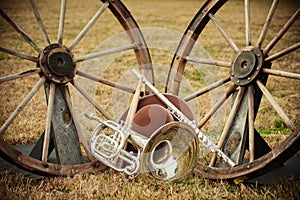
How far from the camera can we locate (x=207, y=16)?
3.95 metres

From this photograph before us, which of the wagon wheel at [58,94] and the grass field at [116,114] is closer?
the grass field at [116,114]

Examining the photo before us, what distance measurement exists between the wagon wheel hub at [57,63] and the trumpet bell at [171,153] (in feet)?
3.16

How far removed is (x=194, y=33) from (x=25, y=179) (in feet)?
6.87

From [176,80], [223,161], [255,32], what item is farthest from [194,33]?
[255,32]

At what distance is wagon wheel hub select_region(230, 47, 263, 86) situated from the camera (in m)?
3.46

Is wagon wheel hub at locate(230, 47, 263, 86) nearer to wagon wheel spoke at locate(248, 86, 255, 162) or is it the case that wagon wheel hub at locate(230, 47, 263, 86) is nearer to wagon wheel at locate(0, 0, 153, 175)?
wagon wheel spoke at locate(248, 86, 255, 162)

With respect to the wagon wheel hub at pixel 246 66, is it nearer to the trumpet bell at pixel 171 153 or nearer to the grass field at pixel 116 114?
the trumpet bell at pixel 171 153

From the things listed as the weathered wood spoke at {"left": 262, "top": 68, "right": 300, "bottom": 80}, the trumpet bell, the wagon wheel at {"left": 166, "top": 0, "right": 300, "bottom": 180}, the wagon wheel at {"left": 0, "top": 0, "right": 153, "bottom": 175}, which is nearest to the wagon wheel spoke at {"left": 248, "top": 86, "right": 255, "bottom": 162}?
the wagon wheel at {"left": 166, "top": 0, "right": 300, "bottom": 180}

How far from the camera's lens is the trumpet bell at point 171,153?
3319 millimetres

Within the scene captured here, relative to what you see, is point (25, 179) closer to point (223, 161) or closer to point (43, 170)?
point (43, 170)

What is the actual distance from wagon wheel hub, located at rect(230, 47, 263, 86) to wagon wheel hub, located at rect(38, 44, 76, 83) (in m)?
1.44

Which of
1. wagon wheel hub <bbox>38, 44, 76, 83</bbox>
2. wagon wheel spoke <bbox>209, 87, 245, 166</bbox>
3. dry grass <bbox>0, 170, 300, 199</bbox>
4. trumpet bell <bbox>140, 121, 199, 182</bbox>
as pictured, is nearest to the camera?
dry grass <bbox>0, 170, 300, 199</bbox>

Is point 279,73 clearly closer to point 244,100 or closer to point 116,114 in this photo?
point 244,100

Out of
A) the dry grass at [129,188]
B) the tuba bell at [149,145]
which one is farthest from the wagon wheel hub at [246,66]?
the dry grass at [129,188]
